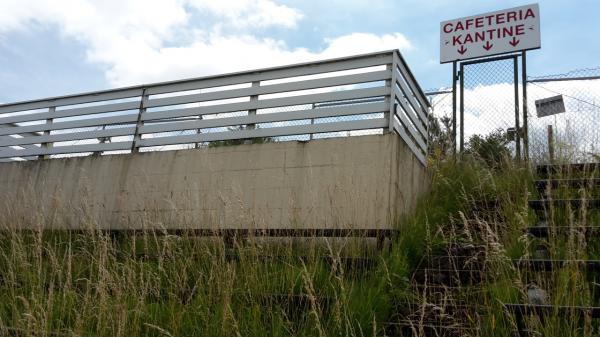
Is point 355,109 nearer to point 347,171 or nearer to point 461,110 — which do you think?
point 347,171

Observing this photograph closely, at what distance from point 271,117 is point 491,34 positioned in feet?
14.4

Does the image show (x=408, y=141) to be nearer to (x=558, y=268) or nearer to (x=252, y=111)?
(x=252, y=111)

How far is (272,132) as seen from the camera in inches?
246

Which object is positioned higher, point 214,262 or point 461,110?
point 461,110

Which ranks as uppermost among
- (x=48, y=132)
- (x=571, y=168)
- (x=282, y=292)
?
(x=48, y=132)

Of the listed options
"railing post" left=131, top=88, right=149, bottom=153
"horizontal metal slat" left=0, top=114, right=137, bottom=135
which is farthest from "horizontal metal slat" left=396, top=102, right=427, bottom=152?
"horizontal metal slat" left=0, top=114, right=137, bottom=135

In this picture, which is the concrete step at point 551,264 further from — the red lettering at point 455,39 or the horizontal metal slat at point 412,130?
the red lettering at point 455,39

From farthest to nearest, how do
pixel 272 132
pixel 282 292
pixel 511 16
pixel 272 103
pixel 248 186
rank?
1. pixel 511 16
2. pixel 272 103
3. pixel 272 132
4. pixel 248 186
5. pixel 282 292

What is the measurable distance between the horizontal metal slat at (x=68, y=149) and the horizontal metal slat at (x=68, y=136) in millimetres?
130

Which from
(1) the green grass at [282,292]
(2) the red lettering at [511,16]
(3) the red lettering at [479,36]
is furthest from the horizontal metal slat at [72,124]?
(2) the red lettering at [511,16]

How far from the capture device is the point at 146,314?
3590mm

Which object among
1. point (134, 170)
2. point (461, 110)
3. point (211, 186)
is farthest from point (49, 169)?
point (461, 110)

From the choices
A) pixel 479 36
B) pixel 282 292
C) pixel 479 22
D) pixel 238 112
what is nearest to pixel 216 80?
pixel 238 112

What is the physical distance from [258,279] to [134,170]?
3705mm
